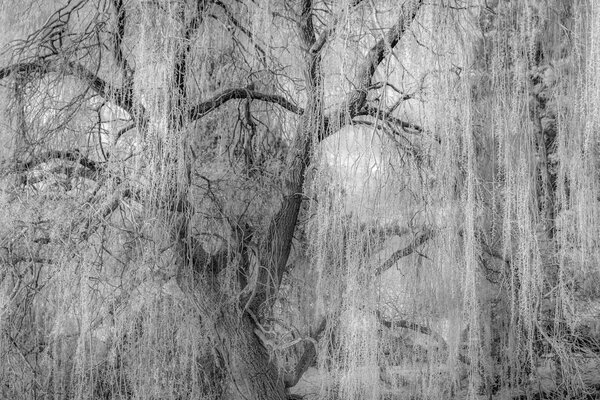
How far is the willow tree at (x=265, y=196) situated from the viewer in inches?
128

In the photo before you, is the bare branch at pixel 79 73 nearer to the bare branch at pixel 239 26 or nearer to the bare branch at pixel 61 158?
the bare branch at pixel 61 158

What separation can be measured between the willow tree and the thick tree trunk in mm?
12

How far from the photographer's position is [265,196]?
13.2 ft

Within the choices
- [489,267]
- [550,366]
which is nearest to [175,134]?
[489,267]

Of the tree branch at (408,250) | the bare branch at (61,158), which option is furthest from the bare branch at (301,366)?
the bare branch at (61,158)

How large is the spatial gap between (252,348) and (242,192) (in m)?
0.88

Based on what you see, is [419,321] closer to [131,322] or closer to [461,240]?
[461,240]

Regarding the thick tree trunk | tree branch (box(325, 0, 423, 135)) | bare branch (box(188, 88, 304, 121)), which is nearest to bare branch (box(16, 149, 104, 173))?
bare branch (box(188, 88, 304, 121))

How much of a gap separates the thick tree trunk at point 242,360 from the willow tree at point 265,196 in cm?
1

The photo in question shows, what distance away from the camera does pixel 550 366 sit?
4371 mm

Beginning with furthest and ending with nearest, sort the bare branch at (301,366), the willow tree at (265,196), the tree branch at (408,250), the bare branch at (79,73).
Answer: the bare branch at (301,366)
the tree branch at (408,250)
the bare branch at (79,73)
the willow tree at (265,196)

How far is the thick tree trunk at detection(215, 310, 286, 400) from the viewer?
146 inches

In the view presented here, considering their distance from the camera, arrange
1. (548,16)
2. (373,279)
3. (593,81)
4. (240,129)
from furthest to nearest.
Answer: (240,129), (548,16), (373,279), (593,81)

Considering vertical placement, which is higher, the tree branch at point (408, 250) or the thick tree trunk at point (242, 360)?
the tree branch at point (408, 250)
